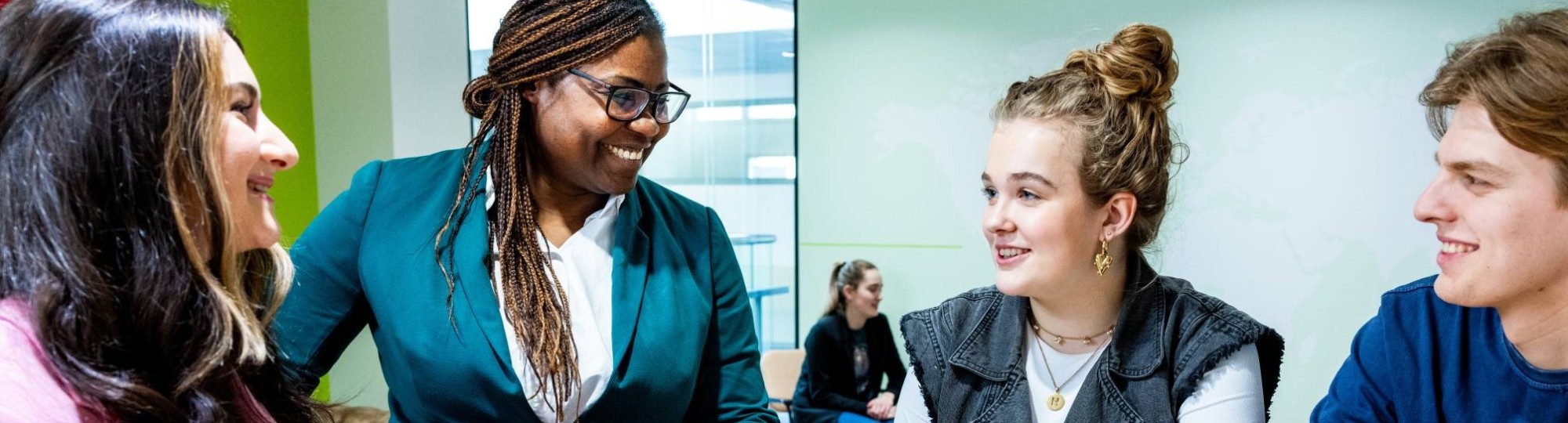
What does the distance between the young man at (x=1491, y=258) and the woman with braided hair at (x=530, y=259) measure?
3.37 ft

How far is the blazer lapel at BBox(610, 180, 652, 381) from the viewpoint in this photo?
5.12 feet

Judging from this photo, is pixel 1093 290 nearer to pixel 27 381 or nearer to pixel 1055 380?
pixel 1055 380

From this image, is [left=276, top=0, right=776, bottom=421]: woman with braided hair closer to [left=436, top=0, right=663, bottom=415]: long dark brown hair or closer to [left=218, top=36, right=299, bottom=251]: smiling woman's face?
[left=436, top=0, right=663, bottom=415]: long dark brown hair

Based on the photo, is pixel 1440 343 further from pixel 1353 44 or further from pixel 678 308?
Result: pixel 1353 44

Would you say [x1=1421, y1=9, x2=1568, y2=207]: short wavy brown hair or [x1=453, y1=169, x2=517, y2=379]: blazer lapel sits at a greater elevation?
[x1=1421, y1=9, x2=1568, y2=207]: short wavy brown hair

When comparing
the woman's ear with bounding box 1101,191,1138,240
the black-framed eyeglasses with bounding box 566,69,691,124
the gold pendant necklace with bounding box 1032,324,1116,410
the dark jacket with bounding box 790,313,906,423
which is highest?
the black-framed eyeglasses with bounding box 566,69,691,124

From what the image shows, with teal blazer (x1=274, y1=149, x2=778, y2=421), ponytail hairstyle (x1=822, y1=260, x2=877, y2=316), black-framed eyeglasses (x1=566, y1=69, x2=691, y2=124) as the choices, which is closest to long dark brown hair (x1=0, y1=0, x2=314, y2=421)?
teal blazer (x1=274, y1=149, x2=778, y2=421)

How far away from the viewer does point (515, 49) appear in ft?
5.24

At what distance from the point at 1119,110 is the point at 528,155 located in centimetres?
91

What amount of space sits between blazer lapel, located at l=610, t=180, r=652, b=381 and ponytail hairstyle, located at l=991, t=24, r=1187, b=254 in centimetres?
59

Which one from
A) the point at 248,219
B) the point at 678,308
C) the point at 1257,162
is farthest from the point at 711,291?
the point at 1257,162

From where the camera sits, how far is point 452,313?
152cm

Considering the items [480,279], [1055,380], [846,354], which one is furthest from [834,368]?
[480,279]

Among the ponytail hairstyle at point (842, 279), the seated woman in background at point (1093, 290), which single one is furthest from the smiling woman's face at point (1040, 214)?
the ponytail hairstyle at point (842, 279)
